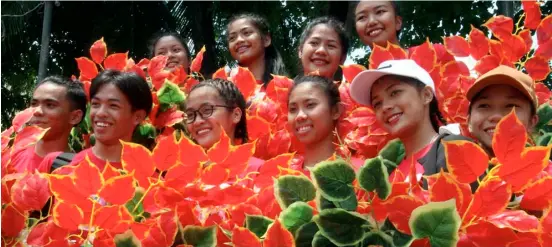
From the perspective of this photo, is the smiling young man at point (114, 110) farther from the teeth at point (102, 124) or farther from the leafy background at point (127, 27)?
the leafy background at point (127, 27)

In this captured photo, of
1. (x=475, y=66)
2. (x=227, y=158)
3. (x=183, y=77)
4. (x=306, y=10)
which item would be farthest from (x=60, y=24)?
(x=227, y=158)

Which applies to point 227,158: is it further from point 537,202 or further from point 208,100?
point 208,100

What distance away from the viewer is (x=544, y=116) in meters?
1.84

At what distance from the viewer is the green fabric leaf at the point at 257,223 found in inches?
39.0

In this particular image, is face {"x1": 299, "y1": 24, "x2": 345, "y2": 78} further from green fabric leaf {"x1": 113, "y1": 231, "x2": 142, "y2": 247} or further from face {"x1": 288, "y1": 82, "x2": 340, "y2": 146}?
green fabric leaf {"x1": 113, "y1": 231, "x2": 142, "y2": 247}

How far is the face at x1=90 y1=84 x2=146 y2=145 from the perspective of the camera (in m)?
2.21

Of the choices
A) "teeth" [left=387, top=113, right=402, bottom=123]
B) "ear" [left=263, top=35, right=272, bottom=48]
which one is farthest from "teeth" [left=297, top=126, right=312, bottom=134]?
"ear" [left=263, top=35, right=272, bottom=48]

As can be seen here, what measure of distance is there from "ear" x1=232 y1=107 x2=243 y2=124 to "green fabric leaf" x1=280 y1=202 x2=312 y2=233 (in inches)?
58.3

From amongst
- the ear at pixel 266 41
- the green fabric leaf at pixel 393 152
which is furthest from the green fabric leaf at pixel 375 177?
the ear at pixel 266 41

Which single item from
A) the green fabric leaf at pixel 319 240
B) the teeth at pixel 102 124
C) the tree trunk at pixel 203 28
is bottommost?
the green fabric leaf at pixel 319 240

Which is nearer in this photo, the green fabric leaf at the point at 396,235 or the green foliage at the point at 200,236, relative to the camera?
the green fabric leaf at the point at 396,235

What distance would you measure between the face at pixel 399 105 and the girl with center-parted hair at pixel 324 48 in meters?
0.95

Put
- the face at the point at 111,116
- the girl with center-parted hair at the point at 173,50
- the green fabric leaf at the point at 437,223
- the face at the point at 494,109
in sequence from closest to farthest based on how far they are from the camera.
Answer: the green fabric leaf at the point at 437,223, the face at the point at 494,109, the face at the point at 111,116, the girl with center-parted hair at the point at 173,50

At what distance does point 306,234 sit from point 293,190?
7 centimetres
